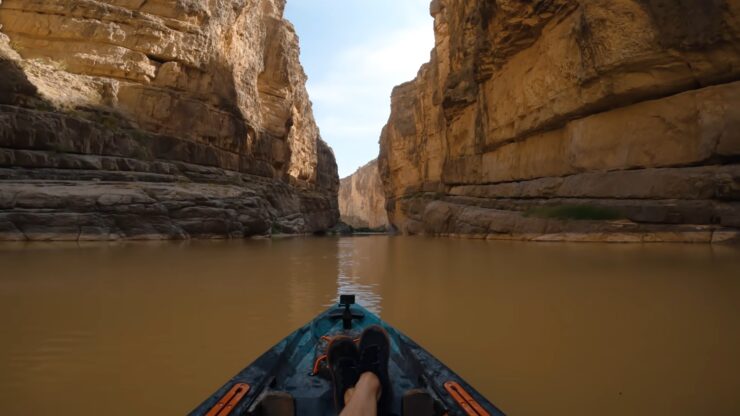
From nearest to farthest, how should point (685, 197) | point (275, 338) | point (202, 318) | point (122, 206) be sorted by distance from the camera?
1. point (275, 338)
2. point (202, 318)
3. point (685, 197)
4. point (122, 206)

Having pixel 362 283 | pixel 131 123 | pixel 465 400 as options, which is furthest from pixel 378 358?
pixel 131 123

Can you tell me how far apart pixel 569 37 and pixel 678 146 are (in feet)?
19.9

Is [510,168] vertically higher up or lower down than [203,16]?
lower down

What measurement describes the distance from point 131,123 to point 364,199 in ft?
228

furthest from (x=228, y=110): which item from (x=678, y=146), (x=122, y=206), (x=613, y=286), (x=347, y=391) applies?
(x=347, y=391)

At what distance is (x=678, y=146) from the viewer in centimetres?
1262

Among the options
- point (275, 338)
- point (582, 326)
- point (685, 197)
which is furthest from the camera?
point (685, 197)

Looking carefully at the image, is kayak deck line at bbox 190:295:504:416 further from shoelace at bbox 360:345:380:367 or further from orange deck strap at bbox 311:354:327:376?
shoelace at bbox 360:345:380:367

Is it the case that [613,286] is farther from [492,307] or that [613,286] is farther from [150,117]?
[150,117]

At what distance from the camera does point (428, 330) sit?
3748 mm

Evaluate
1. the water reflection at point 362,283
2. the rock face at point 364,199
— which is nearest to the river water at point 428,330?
the water reflection at point 362,283

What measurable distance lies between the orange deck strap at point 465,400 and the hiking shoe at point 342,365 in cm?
52

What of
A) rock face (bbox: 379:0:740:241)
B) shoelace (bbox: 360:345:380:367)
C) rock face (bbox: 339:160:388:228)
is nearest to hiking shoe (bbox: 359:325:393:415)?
shoelace (bbox: 360:345:380:367)

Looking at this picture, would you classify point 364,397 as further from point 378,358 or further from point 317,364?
point 317,364
